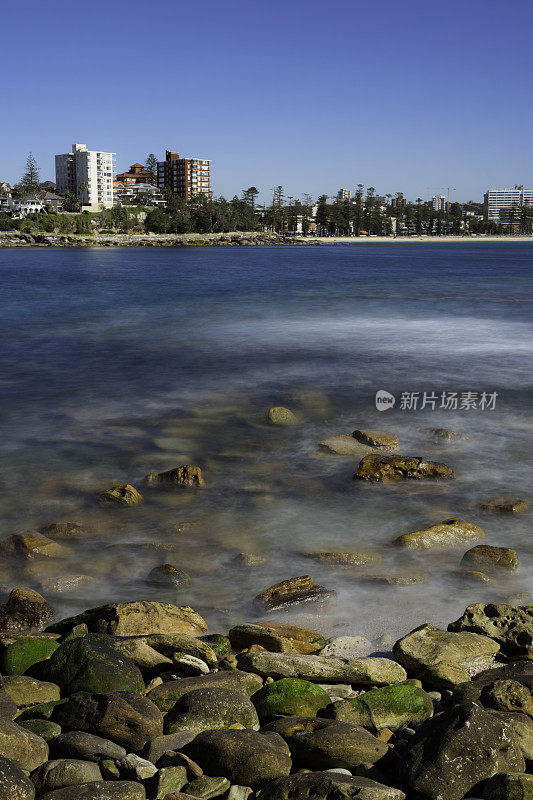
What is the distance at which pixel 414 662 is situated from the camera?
4402mm

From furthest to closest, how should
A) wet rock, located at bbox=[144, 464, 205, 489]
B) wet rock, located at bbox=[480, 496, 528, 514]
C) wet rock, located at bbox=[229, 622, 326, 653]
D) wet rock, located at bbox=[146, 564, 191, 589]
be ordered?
wet rock, located at bbox=[144, 464, 205, 489] → wet rock, located at bbox=[480, 496, 528, 514] → wet rock, located at bbox=[146, 564, 191, 589] → wet rock, located at bbox=[229, 622, 326, 653]

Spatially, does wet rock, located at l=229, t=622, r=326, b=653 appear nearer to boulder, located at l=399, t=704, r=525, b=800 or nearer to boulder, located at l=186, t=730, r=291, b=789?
boulder, located at l=186, t=730, r=291, b=789

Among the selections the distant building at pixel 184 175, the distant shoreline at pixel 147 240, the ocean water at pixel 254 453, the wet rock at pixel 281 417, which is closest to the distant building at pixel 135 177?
the distant building at pixel 184 175

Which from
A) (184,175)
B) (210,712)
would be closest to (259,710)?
(210,712)

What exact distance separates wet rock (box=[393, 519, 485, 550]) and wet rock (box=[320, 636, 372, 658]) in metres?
1.79

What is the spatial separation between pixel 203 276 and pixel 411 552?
159 ft

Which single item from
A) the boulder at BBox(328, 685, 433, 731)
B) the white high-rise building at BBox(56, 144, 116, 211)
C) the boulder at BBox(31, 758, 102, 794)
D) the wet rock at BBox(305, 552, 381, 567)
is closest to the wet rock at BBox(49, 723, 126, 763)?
→ the boulder at BBox(31, 758, 102, 794)

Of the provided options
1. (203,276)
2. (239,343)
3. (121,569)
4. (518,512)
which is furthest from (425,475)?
(203,276)

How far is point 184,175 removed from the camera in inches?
6668

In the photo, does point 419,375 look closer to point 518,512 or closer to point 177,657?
point 518,512

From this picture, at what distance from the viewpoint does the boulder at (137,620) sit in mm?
4797

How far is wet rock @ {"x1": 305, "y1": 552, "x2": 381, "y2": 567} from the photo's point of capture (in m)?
6.27

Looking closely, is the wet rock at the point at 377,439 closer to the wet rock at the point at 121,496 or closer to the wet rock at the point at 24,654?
the wet rock at the point at 121,496

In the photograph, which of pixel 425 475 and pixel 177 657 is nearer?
pixel 177 657
